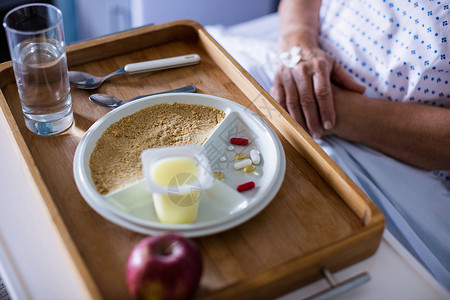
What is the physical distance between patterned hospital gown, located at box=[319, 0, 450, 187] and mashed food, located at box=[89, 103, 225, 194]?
430 millimetres

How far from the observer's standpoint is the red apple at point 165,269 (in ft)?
1.72

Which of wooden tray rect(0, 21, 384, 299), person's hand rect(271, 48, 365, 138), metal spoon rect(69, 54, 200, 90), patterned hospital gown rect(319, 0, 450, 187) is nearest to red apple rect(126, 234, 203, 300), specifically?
wooden tray rect(0, 21, 384, 299)

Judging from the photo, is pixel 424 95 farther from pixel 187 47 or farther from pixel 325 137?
pixel 187 47

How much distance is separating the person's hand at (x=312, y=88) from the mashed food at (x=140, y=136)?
0.94 ft

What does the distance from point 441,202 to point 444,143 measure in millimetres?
121

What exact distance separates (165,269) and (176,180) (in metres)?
0.14

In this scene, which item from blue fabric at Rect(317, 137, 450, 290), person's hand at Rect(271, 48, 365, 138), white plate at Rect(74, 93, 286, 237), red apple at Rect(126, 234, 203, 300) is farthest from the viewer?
person's hand at Rect(271, 48, 365, 138)

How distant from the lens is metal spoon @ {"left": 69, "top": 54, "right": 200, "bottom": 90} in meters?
0.90

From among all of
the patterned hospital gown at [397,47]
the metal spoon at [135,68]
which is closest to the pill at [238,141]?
the metal spoon at [135,68]

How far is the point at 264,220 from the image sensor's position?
673 mm

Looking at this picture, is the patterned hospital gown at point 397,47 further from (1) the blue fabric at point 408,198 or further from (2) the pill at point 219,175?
(2) the pill at point 219,175

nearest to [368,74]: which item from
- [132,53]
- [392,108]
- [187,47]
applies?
[392,108]

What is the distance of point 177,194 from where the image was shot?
0.61 m

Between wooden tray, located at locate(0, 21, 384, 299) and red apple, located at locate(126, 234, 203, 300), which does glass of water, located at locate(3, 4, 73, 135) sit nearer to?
wooden tray, located at locate(0, 21, 384, 299)
